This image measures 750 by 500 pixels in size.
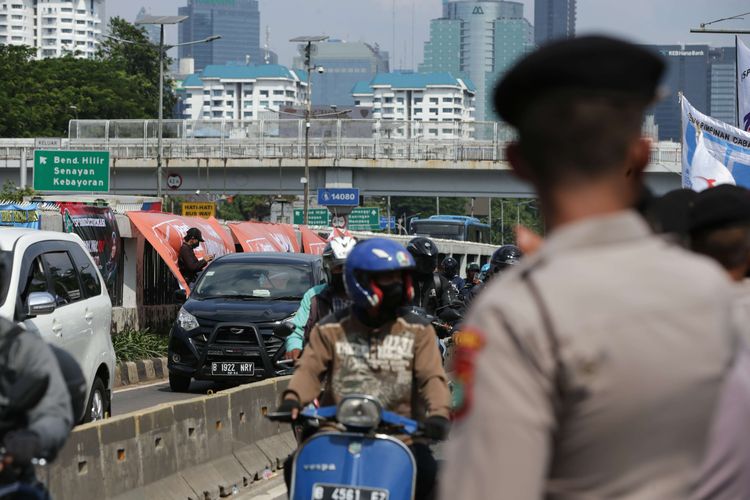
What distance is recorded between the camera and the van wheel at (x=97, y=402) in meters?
11.0

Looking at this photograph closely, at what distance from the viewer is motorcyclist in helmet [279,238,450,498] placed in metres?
5.77

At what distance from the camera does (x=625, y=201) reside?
94.7 inches

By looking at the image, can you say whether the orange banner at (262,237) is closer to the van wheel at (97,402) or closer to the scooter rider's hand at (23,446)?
the van wheel at (97,402)

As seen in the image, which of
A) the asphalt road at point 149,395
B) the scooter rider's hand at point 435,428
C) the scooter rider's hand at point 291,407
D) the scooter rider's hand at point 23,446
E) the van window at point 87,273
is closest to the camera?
the scooter rider's hand at point 23,446

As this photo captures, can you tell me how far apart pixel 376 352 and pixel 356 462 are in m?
0.59

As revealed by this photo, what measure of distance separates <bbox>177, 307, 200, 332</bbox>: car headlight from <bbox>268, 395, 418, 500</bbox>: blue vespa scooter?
39.9ft

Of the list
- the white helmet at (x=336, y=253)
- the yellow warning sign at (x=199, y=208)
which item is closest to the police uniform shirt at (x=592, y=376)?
the white helmet at (x=336, y=253)

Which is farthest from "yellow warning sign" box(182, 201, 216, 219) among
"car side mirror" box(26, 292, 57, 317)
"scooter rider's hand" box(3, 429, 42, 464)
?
"scooter rider's hand" box(3, 429, 42, 464)

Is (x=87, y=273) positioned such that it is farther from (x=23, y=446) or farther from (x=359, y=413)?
(x=23, y=446)

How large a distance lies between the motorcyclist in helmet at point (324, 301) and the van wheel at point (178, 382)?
8713 millimetres

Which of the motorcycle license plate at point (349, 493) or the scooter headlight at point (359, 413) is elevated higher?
the scooter headlight at point (359, 413)

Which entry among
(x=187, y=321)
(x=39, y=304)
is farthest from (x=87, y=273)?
(x=187, y=321)

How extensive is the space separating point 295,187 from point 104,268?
4317 centimetres

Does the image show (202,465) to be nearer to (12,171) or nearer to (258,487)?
(258,487)
